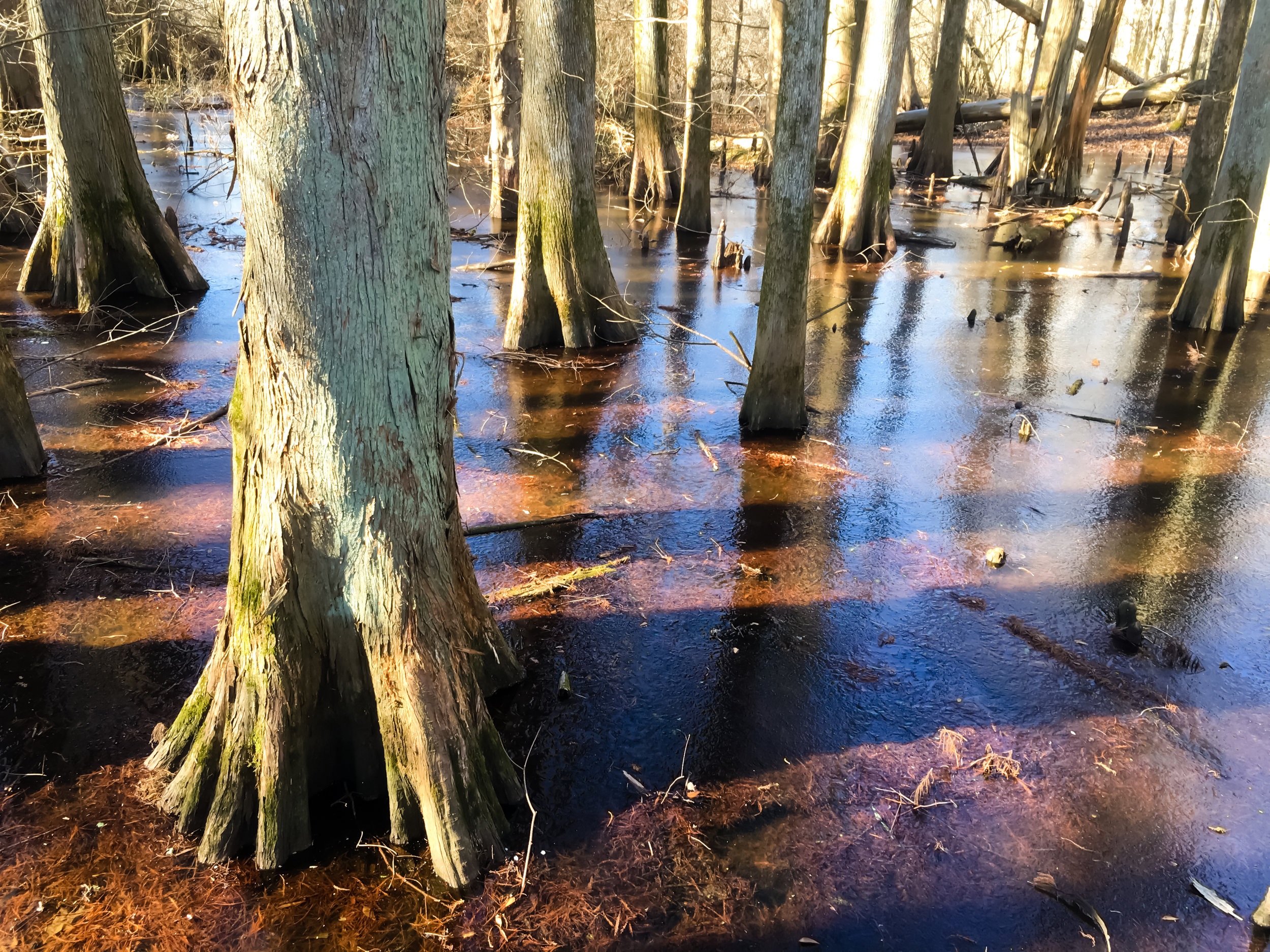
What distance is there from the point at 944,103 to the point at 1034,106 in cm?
210

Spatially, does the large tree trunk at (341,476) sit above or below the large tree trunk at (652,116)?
below

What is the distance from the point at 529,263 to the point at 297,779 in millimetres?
7466

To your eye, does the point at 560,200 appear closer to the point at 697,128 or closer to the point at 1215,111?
the point at 697,128

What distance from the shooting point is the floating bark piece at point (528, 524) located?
653cm

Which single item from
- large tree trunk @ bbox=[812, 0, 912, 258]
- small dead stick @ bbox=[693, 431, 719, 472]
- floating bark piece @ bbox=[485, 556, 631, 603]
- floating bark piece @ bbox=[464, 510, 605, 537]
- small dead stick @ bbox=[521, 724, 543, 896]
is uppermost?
large tree trunk @ bbox=[812, 0, 912, 258]

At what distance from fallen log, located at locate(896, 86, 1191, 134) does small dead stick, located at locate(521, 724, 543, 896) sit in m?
22.5

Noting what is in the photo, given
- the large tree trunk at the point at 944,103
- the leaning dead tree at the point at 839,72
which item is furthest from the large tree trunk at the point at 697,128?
the large tree trunk at the point at 944,103

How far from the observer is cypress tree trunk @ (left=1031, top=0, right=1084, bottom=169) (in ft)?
66.3

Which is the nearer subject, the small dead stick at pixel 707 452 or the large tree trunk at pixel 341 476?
the large tree trunk at pixel 341 476

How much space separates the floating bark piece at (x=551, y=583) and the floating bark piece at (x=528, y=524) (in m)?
0.62

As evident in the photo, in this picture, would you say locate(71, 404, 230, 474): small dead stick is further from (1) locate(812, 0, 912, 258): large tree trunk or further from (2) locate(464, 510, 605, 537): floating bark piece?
(1) locate(812, 0, 912, 258): large tree trunk

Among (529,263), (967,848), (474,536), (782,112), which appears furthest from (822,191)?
(967,848)

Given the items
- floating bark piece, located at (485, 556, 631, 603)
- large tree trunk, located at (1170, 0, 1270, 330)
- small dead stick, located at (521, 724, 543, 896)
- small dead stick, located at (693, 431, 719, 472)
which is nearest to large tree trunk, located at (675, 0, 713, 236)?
large tree trunk, located at (1170, 0, 1270, 330)

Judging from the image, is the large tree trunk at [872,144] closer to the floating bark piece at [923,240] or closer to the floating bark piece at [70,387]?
the floating bark piece at [923,240]
